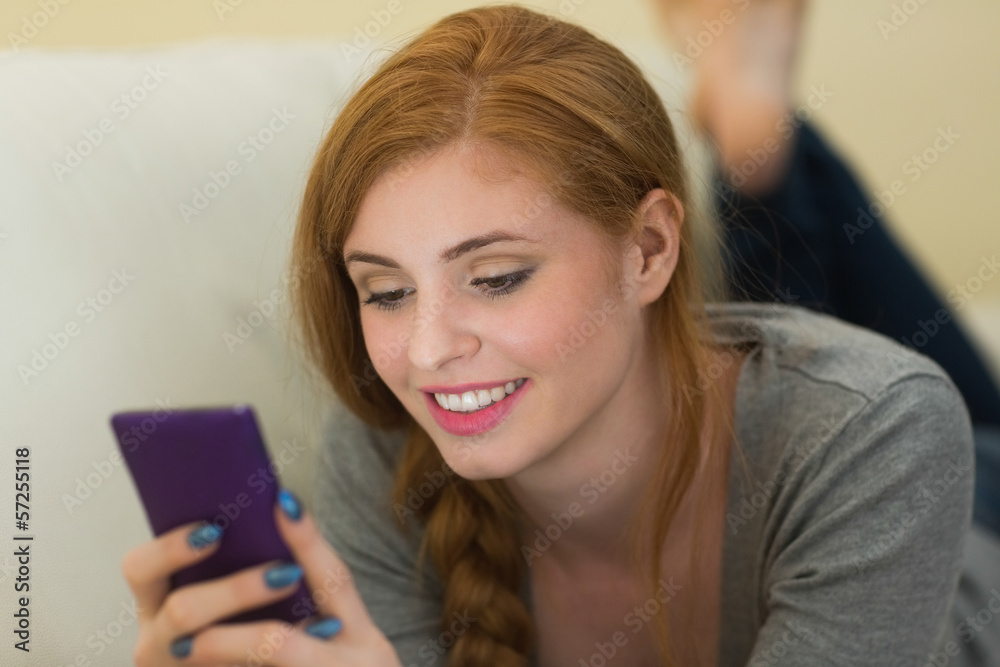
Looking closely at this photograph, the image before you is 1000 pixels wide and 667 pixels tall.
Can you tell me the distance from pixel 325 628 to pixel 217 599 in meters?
0.09

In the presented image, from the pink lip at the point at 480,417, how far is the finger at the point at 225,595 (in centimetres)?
21

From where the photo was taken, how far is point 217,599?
2.13 feet

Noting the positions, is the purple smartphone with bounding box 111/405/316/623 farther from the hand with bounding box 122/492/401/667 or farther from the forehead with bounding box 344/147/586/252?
the forehead with bounding box 344/147/586/252

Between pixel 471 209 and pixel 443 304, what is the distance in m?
0.08

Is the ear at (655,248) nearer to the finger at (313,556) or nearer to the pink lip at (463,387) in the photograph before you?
the pink lip at (463,387)

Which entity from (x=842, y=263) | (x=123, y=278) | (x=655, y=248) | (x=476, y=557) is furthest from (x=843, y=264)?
(x=123, y=278)

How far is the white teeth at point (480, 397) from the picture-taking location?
2.64 ft

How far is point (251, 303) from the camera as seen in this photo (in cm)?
106

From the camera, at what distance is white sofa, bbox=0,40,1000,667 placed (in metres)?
0.83

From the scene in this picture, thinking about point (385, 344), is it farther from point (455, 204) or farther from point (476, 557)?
point (476, 557)

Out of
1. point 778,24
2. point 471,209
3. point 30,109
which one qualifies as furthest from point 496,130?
point 778,24

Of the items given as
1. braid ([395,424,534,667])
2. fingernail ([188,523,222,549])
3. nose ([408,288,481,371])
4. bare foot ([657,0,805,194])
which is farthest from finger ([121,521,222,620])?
bare foot ([657,0,805,194])

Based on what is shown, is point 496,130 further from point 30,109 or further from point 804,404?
point 30,109

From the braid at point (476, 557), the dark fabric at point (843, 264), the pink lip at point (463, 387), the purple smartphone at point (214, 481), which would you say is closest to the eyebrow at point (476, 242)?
Answer: the pink lip at point (463, 387)
